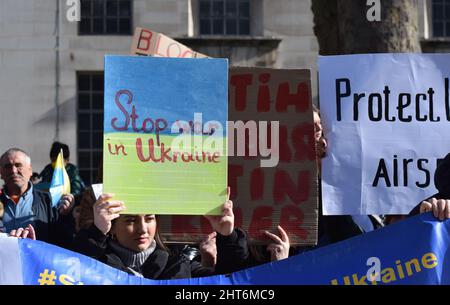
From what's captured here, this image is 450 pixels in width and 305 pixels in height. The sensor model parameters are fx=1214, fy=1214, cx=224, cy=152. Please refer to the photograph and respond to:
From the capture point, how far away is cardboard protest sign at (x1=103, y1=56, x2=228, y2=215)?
5316mm

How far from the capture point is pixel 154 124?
17.6 feet

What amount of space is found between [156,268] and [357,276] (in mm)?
902

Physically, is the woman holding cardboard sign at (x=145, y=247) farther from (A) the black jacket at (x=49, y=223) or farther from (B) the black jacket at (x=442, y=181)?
(A) the black jacket at (x=49, y=223)

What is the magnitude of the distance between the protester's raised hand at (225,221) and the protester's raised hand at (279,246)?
9.1 inches

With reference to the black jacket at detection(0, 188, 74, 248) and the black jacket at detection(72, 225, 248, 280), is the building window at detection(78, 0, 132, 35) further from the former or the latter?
the black jacket at detection(72, 225, 248, 280)

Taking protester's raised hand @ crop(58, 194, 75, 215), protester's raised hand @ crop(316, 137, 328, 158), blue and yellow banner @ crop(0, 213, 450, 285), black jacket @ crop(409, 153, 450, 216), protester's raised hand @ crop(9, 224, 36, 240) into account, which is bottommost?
blue and yellow banner @ crop(0, 213, 450, 285)

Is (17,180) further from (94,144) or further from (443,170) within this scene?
(94,144)

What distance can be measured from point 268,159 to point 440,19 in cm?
1677

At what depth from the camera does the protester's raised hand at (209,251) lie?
17.9 feet

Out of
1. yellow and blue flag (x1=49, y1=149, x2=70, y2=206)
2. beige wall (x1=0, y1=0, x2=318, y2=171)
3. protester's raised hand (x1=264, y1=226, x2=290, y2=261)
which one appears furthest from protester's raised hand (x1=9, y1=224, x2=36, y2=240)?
beige wall (x1=0, y1=0, x2=318, y2=171)

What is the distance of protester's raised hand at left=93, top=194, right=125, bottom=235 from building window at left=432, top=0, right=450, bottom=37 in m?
17.1

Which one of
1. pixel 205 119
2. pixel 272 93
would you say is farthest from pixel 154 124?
pixel 272 93

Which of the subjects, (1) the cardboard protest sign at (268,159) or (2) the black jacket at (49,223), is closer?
(1) the cardboard protest sign at (268,159)

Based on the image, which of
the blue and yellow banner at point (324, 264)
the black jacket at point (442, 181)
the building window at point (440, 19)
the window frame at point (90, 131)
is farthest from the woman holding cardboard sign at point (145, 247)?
the building window at point (440, 19)
